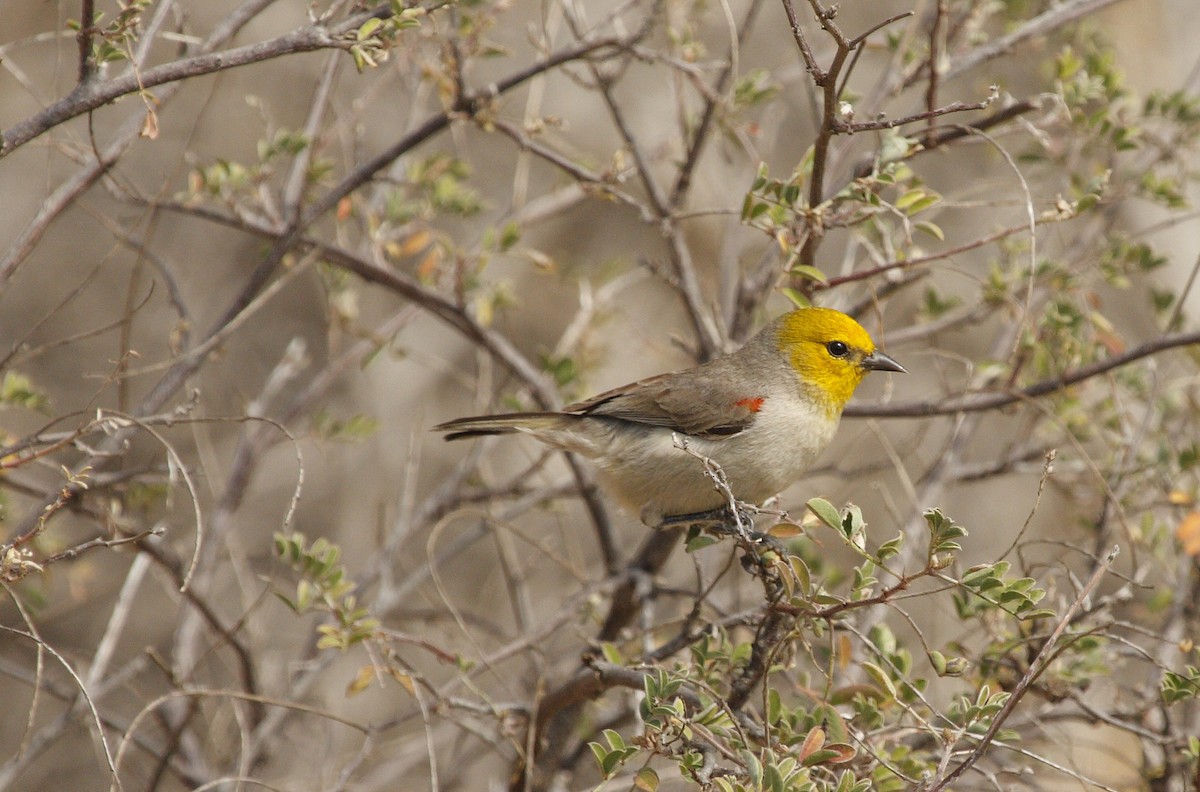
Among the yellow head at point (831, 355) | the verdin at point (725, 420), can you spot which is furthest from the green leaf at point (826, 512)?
the yellow head at point (831, 355)

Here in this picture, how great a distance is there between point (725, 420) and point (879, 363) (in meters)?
0.59

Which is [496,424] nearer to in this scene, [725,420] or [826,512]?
[725,420]

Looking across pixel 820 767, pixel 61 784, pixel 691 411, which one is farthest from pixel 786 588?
pixel 61 784

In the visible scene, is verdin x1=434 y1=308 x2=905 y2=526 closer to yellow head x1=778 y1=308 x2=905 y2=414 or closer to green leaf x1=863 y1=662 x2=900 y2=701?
yellow head x1=778 y1=308 x2=905 y2=414

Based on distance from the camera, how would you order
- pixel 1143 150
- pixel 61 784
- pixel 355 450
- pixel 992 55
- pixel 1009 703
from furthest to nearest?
pixel 355 450
pixel 61 784
pixel 1143 150
pixel 992 55
pixel 1009 703

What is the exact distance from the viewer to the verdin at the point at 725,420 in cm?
374

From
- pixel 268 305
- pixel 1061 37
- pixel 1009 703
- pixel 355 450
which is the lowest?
pixel 1009 703

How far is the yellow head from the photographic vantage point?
3924 millimetres

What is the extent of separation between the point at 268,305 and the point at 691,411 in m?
4.72

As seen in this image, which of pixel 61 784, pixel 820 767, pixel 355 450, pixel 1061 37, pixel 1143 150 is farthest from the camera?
pixel 355 450

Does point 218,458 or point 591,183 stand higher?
point 591,183

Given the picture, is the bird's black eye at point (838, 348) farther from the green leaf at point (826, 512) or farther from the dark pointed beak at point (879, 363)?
the green leaf at point (826, 512)

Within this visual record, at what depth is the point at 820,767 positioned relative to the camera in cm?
237

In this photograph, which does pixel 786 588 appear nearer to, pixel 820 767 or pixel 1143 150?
pixel 820 767
